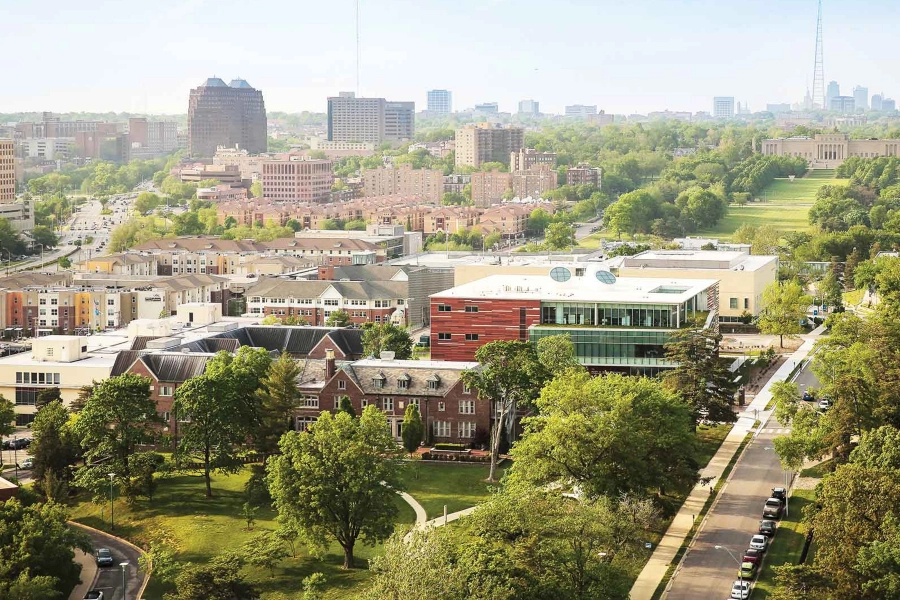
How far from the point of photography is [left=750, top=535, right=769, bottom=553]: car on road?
3853 centimetres

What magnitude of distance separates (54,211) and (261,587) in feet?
409

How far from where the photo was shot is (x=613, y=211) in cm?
13688

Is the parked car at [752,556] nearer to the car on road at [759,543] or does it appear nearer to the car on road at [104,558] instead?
the car on road at [759,543]

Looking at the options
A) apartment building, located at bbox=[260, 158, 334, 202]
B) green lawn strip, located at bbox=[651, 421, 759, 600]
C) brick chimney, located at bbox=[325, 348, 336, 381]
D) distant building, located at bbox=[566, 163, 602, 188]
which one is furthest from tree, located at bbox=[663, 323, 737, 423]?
distant building, located at bbox=[566, 163, 602, 188]

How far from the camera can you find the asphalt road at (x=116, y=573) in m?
38.6

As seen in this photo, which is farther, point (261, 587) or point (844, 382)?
point (844, 382)

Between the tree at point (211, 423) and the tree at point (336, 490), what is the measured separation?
5737 mm

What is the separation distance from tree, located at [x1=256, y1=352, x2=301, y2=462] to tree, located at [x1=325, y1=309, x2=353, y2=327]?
25.1m

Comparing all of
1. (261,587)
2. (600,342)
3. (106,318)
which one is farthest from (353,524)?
(106,318)

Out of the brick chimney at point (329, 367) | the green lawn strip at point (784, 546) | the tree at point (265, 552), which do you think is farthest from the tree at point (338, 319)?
the green lawn strip at point (784, 546)

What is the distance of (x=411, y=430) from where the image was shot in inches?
2008

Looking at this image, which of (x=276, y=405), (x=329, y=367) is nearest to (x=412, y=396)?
(x=329, y=367)

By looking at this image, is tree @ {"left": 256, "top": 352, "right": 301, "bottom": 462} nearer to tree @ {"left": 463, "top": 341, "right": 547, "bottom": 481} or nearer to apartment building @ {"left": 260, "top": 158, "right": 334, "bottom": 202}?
tree @ {"left": 463, "top": 341, "right": 547, "bottom": 481}

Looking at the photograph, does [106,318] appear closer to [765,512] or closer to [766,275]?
[766,275]
